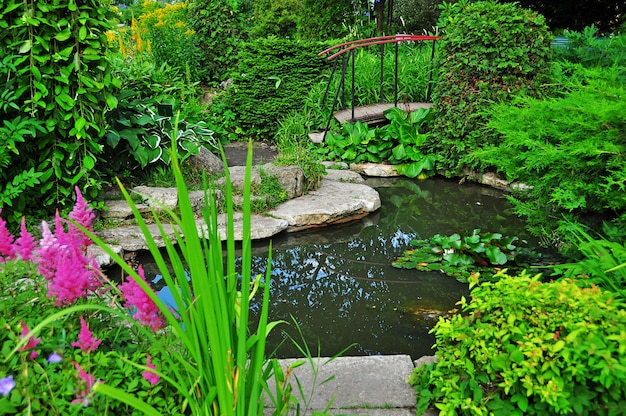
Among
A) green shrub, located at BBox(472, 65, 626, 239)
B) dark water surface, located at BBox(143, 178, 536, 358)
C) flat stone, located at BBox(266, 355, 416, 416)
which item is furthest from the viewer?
dark water surface, located at BBox(143, 178, 536, 358)

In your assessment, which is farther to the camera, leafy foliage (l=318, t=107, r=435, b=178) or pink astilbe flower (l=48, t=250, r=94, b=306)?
leafy foliage (l=318, t=107, r=435, b=178)

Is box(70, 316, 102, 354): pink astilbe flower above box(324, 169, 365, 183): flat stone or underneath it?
above

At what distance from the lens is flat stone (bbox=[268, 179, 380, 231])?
15.6 ft

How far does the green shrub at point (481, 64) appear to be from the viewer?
5.66 meters

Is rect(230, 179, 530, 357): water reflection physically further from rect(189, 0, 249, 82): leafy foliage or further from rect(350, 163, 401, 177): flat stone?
rect(189, 0, 249, 82): leafy foliage

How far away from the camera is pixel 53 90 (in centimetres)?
382

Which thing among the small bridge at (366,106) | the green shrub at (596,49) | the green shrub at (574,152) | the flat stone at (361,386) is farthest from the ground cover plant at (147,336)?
the small bridge at (366,106)

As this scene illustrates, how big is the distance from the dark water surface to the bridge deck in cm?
194

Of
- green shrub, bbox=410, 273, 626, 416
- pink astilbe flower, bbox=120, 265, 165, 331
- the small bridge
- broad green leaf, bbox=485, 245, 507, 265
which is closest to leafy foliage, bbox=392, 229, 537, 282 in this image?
broad green leaf, bbox=485, 245, 507, 265

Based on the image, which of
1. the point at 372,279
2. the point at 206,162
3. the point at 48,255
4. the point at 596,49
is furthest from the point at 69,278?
the point at 596,49

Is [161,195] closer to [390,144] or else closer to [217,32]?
[390,144]

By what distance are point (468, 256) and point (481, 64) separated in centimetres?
278

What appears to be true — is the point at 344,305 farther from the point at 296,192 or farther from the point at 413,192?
the point at 413,192

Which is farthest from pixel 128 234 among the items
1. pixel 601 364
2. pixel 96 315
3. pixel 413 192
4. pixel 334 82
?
pixel 334 82
